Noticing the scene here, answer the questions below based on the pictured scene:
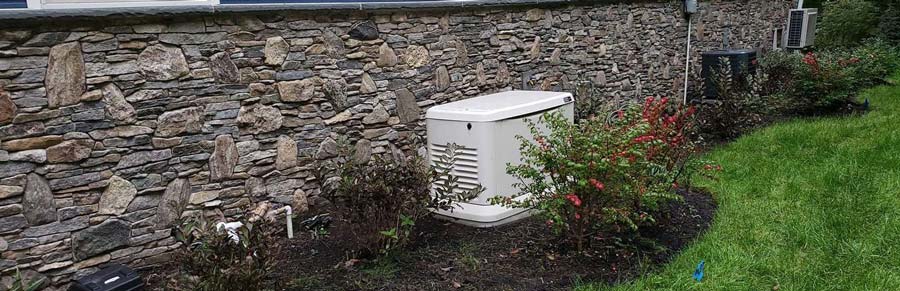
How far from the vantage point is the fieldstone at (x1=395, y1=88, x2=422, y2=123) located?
4659 millimetres

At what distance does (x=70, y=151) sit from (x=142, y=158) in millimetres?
341

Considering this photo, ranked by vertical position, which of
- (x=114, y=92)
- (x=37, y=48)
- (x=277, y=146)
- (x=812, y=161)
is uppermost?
(x=37, y=48)

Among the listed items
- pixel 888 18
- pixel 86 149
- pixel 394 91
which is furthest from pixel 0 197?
pixel 888 18

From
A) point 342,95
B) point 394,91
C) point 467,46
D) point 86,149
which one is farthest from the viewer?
point 467,46

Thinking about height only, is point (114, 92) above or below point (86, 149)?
above

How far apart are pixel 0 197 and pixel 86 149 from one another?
0.40 m

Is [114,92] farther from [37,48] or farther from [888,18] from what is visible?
[888,18]

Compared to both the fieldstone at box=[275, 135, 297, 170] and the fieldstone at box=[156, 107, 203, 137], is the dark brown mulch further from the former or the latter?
the fieldstone at box=[156, 107, 203, 137]

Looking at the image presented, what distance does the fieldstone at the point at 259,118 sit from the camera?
3.80 metres

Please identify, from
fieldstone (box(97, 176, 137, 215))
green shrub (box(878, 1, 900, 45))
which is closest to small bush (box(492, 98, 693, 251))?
fieldstone (box(97, 176, 137, 215))

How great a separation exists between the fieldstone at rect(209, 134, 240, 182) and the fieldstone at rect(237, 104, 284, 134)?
0.13 metres

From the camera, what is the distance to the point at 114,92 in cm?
327

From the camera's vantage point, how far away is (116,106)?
328cm

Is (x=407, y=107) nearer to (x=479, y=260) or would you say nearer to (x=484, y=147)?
(x=484, y=147)
